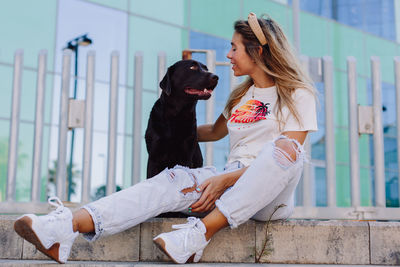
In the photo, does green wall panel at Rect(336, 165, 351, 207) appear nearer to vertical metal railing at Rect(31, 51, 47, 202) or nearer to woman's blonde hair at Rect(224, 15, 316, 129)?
Result: vertical metal railing at Rect(31, 51, 47, 202)

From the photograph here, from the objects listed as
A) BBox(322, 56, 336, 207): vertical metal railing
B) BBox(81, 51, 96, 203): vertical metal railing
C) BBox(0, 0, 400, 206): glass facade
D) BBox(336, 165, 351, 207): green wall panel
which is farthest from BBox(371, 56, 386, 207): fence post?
BBox(336, 165, 351, 207): green wall panel

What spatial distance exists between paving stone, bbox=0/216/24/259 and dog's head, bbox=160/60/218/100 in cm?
103

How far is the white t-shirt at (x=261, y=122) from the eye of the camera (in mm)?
2234

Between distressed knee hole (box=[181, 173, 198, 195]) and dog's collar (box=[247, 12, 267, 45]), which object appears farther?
dog's collar (box=[247, 12, 267, 45])

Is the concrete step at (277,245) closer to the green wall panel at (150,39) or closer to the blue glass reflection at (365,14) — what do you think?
the green wall panel at (150,39)

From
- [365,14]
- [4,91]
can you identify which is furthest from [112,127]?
[365,14]

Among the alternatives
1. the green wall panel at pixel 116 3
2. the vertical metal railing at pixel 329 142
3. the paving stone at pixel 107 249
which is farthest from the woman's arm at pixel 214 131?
the green wall panel at pixel 116 3

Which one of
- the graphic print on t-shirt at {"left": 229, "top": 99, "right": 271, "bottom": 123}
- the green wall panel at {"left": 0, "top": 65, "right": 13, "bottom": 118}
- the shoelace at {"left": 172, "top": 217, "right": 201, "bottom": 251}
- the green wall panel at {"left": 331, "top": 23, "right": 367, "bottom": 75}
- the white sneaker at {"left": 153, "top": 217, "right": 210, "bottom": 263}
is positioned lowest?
the white sneaker at {"left": 153, "top": 217, "right": 210, "bottom": 263}

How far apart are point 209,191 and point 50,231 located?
724 millimetres

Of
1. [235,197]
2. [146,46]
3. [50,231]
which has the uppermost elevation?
[146,46]

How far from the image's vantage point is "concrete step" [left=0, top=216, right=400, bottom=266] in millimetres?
2148

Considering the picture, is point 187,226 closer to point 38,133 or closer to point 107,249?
point 107,249

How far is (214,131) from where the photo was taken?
2.80 m

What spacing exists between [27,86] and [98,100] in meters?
1.27
